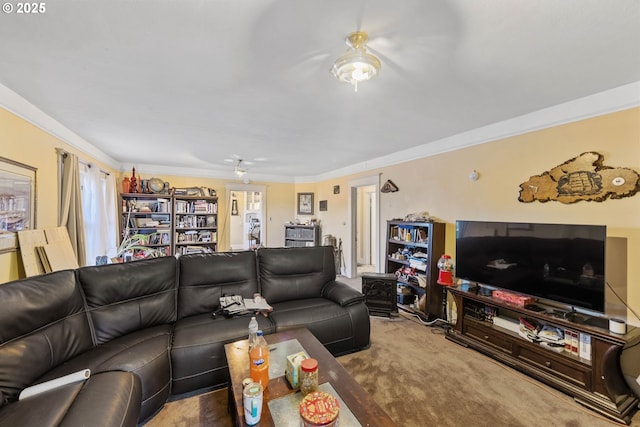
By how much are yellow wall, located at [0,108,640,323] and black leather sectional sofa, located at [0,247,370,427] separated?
34.1 inches

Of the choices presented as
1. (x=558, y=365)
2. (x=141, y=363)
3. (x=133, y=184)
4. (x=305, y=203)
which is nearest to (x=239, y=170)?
(x=133, y=184)

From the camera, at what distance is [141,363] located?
5.36 feet

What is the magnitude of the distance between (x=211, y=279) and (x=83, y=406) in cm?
133

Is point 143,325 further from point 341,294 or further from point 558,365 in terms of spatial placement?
point 558,365

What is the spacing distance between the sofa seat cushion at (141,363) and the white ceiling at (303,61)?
195 centimetres

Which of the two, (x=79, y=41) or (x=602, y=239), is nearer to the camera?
(x=79, y=41)

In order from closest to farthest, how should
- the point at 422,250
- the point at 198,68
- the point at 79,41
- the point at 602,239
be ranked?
1. the point at 79,41
2. the point at 198,68
3. the point at 602,239
4. the point at 422,250

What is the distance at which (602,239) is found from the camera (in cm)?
190

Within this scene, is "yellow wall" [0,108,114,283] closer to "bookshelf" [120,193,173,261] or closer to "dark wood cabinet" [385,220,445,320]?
"bookshelf" [120,193,173,261]

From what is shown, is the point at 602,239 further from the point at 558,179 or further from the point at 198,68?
the point at 198,68

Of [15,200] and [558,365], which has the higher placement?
[15,200]

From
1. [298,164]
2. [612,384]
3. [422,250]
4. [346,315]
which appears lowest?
[612,384]

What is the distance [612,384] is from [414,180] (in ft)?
9.01

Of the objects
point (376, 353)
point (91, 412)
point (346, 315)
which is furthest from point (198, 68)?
point (376, 353)
